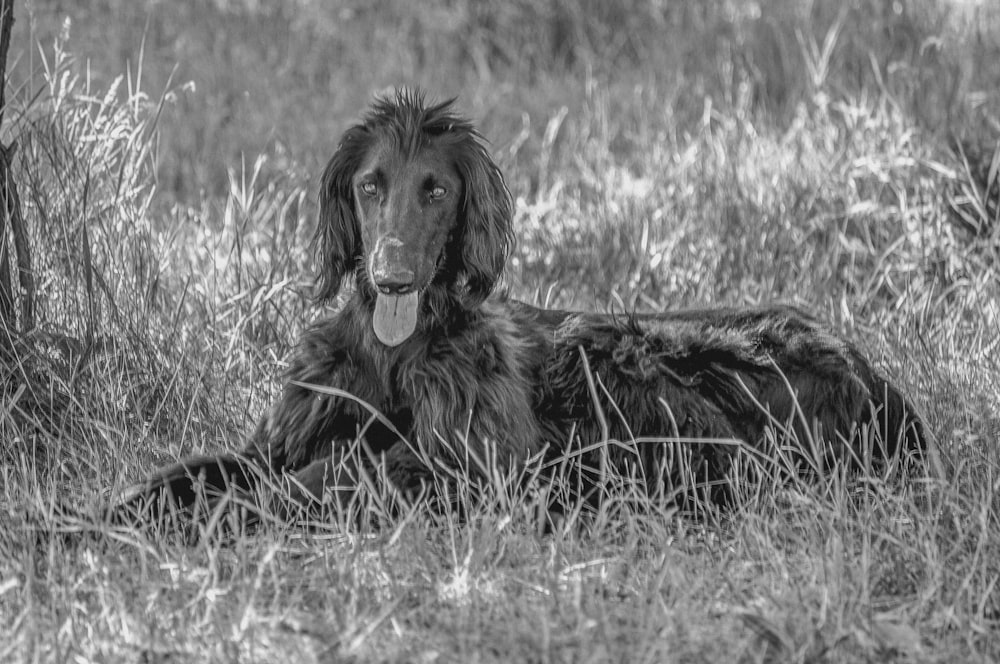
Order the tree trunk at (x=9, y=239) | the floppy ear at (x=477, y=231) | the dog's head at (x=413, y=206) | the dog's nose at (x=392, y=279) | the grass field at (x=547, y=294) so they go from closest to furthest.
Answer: the grass field at (x=547, y=294) → the dog's nose at (x=392, y=279) → the dog's head at (x=413, y=206) → the floppy ear at (x=477, y=231) → the tree trunk at (x=9, y=239)

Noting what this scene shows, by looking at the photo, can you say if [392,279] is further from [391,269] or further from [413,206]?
[413,206]

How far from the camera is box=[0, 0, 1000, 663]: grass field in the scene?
107 inches

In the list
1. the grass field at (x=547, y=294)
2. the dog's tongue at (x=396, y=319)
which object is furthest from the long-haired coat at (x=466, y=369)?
the grass field at (x=547, y=294)

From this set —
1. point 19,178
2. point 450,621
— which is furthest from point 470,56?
point 450,621

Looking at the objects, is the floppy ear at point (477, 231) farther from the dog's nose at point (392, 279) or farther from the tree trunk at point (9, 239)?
the tree trunk at point (9, 239)

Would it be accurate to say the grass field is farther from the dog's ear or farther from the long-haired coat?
the dog's ear

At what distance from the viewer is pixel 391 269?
10.8 ft

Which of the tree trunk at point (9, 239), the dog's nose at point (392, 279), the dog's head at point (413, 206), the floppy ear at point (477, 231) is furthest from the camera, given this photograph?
the tree trunk at point (9, 239)

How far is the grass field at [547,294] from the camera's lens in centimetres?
273

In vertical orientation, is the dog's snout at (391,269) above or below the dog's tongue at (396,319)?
above

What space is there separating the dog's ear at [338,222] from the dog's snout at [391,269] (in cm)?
39

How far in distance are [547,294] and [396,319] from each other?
125 cm

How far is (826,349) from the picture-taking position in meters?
3.94

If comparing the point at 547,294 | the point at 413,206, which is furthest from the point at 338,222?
the point at 547,294
